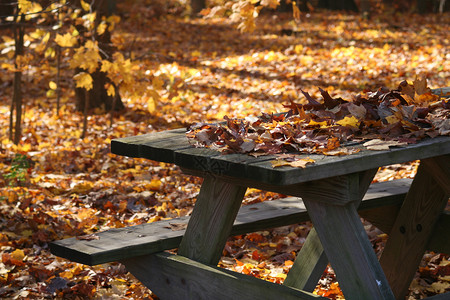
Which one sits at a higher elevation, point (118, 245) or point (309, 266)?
point (118, 245)

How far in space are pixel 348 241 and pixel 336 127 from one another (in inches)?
19.9

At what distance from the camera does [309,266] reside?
9.48ft

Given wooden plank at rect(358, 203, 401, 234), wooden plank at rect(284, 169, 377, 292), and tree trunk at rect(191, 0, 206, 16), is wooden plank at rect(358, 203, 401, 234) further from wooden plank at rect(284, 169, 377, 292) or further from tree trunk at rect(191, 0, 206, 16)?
tree trunk at rect(191, 0, 206, 16)

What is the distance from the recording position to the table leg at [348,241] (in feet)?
7.14

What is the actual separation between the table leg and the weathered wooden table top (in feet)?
0.33

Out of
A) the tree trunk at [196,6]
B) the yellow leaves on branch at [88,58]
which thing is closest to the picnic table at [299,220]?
the yellow leaves on branch at [88,58]

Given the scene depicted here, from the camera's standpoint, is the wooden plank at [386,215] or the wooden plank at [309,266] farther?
the wooden plank at [386,215]

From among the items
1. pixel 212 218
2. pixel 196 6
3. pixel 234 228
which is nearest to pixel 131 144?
pixel 212 218

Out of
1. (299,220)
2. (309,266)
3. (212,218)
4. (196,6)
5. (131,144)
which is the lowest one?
(309,266)

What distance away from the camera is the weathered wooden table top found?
1997mm

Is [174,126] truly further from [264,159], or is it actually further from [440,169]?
[264,159]

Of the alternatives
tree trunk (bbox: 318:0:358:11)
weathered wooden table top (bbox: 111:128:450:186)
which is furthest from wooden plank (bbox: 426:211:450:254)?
tree trunk (bbox: 318:0:358:11)

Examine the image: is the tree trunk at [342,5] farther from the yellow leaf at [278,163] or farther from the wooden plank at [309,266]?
the yellow leaf at [278,163]

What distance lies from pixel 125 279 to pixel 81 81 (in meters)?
2.94
